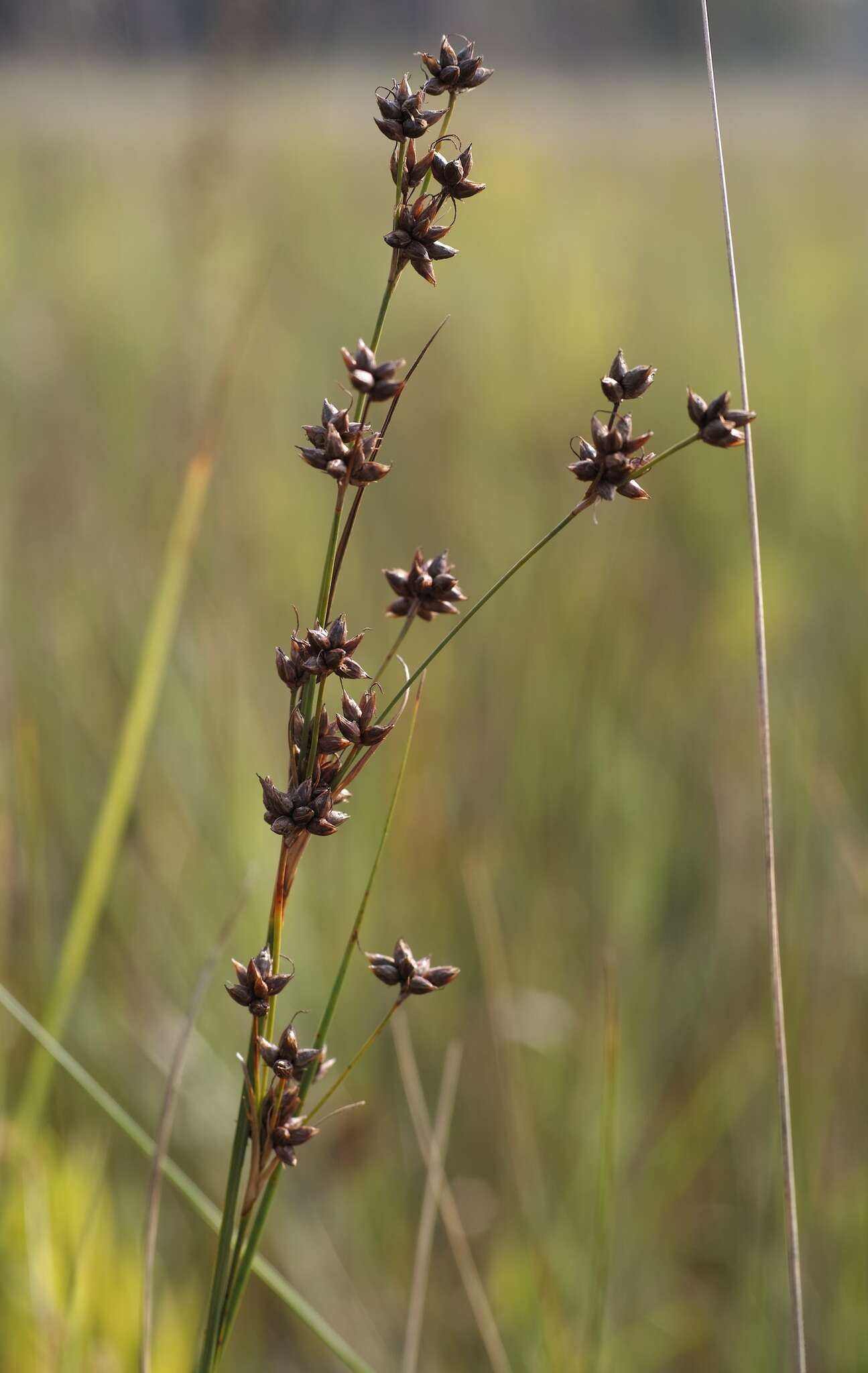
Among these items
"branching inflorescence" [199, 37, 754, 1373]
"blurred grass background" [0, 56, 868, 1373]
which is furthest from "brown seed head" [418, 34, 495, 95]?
"blurred grass background" [0, 56, 868, 1373]

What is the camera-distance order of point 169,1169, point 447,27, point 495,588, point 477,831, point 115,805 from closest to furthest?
point 495,588 → point 169,1169 → point 115,805 → point 477,831 → point 447,27

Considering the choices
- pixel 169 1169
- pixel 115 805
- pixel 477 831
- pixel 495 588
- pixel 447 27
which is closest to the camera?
pixel 495 588

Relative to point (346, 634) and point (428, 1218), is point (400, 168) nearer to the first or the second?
point (346, 634)

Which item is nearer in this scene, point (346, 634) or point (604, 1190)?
point (346, 634)

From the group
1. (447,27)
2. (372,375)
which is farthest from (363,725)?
(447,27)

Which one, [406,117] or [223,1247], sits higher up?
[406,117]

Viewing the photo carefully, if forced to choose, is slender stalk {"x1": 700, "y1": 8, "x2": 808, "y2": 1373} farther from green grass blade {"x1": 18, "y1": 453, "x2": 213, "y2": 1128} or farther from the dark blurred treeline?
the dark blurred treeline

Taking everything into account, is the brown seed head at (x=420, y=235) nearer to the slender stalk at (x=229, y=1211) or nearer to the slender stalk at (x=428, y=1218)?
the slender stalk at (x=229, y=1211)
